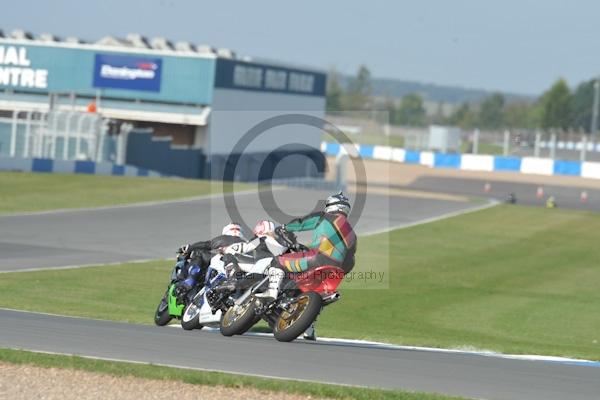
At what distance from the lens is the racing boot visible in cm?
1345

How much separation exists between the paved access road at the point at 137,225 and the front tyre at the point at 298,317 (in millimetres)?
10923

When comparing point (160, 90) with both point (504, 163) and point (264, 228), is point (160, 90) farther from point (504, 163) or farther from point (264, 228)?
point (264, 228)

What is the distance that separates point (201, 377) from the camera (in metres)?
10.6

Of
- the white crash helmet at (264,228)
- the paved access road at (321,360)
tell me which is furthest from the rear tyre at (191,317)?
the white crash helmet at (264,228)

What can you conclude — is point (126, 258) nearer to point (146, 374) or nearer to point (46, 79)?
point (146, 374)

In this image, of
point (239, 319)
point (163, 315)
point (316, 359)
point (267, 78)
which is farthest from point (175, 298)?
point (267, 78)

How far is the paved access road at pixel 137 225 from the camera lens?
26.5m

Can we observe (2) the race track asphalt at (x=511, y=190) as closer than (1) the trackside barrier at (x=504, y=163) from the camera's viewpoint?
Yes

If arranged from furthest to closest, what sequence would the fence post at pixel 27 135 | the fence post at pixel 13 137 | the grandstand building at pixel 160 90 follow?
the grandstand building at pixel 160 90 → the fence post at pixel 13 137 → the fence post at pixel 27 135

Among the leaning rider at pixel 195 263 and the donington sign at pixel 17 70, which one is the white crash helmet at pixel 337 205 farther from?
the donington sign at pixel 17 70

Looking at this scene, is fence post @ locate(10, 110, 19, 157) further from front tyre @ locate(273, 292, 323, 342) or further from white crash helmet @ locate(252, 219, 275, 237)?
front tyre @ locate(273, 292, 323, 342)

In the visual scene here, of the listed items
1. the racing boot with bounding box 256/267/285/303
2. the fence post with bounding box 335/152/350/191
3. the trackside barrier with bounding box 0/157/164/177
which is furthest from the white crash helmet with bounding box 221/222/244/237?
the fence post with bounding box 335/152/350/191

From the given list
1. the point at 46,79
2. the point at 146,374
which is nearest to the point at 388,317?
the point at 146,374

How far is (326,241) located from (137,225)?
20743 mm
